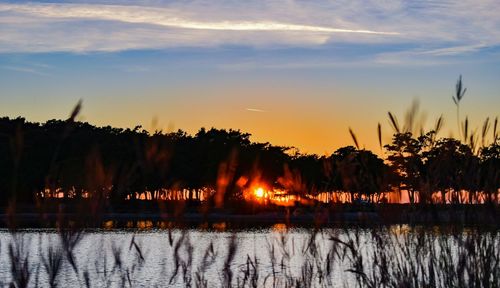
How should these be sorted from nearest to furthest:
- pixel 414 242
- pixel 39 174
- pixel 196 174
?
pixel 414 242 → pixel 39 174 → pixel 196 174

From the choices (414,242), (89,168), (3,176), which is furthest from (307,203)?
(3,176)

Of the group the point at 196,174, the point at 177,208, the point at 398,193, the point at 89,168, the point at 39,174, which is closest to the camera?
the point at 89,168

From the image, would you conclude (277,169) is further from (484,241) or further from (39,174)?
(484,241)

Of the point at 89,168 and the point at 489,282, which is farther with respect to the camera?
the point at 489,282

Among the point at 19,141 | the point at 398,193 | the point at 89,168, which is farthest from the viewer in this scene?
the point at 398,193

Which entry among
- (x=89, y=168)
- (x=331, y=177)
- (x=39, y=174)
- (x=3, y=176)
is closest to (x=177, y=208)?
(x=89, y=168)

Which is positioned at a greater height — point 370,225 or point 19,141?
point 19,141

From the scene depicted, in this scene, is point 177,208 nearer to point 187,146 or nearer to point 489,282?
point 489,282

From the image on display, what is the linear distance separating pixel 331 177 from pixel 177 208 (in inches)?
75.5

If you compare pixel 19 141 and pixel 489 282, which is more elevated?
pixel 19 141

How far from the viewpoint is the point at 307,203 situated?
6703 mm

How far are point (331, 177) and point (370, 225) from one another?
2.12 feet

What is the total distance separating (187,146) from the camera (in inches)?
3125

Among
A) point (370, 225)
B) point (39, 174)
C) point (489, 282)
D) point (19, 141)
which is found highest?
point (39, 174)
